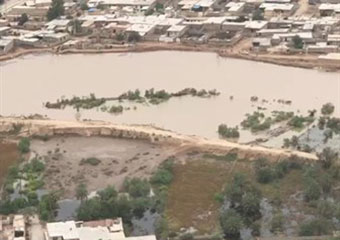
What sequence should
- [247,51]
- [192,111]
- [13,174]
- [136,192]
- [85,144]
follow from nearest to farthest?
1. [136,192]
2. [13,174]
3. [85,144]
4. [192,111]
5. [247,51]

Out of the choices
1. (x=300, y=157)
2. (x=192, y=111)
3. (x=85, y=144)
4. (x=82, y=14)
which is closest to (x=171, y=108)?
(x=192, y=111)

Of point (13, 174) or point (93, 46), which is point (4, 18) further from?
point (13, 174)

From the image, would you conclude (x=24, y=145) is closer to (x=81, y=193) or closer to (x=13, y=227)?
(x=81, y=193)

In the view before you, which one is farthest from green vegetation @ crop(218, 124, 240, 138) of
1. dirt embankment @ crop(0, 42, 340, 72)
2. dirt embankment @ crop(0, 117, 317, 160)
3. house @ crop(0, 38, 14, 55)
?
house @ crop(0, 38, 14, 55)

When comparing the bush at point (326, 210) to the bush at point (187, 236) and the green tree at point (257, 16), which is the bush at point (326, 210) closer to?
the bush at point (187, 236)

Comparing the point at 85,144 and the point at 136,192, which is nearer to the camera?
the point at 136,192

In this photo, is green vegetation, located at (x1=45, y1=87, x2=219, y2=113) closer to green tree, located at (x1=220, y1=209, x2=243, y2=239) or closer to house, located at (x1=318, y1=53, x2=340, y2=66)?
house, located at (x1=318, y1=53, x2=340, y2=66)

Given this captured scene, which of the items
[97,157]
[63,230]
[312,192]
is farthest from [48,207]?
[312,192]
